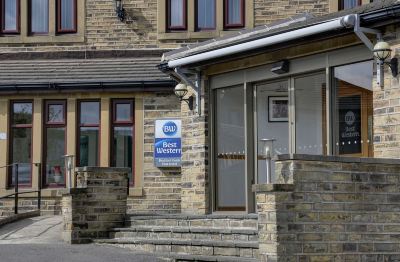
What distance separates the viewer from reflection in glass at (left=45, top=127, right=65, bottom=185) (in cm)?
1803

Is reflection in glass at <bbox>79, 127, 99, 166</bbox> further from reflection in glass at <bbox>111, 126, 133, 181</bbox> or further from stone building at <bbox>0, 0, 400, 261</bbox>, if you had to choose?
reflection in glass at <bbox>111, 126, 133, 181</bbox>

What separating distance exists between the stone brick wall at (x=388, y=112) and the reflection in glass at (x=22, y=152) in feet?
30.6

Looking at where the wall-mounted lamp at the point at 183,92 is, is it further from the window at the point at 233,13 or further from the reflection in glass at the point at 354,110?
the window at the point at 233,13

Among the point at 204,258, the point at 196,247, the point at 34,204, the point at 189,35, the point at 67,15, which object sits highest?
the point at 67,15

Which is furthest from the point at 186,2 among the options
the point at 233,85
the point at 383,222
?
the point at 383,222

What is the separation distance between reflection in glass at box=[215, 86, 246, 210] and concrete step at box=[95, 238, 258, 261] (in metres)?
2.14

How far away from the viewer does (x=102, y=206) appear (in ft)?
43.7

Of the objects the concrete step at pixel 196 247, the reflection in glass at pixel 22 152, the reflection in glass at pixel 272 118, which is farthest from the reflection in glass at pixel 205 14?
the concrete step at pixel 196 247

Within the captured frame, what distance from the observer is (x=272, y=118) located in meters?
13.2

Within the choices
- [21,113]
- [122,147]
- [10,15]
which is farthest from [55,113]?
[10,15]

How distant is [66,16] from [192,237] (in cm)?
891

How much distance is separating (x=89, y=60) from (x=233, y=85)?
596 centimetres

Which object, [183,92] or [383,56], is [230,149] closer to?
[183,92]

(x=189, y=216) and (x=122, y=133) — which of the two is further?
(x=122, y=133)
